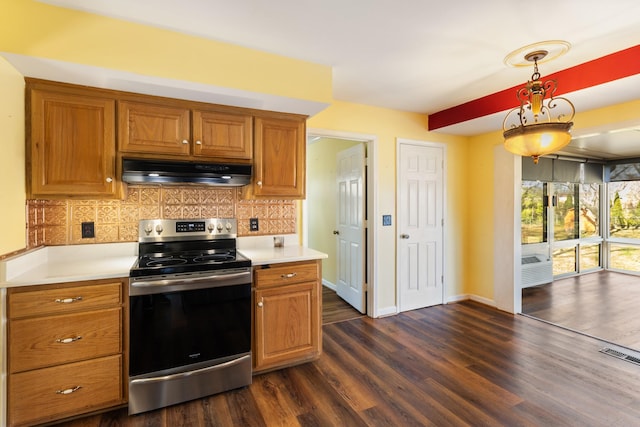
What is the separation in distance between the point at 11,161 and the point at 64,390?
141 cm

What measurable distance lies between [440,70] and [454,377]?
8.13ft

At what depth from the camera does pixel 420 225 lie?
391 cm

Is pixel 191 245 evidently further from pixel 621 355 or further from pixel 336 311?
pixel 621 355

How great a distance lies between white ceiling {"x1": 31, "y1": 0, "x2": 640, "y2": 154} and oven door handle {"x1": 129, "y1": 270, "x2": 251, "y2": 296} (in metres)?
1.63

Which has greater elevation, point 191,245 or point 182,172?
point 182,172

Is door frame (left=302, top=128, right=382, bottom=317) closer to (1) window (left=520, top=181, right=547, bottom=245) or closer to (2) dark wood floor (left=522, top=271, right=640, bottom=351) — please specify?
(2) dark wood floor (left=522, top=271, right=640, bottom=351)

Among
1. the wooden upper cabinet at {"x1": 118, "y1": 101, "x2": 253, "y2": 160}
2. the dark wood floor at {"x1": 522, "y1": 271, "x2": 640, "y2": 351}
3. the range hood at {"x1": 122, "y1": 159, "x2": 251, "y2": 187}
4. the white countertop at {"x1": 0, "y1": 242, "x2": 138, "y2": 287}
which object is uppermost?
the wooden upper cabinet at {"x1": 118, "y1": 101, "x2": 253, "y2": 160}

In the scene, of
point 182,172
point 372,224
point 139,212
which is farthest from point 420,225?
point 139,212

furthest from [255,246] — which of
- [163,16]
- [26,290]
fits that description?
[163,16]

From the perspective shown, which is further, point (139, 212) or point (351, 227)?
point (351, 227)

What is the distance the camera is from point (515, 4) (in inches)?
70.1

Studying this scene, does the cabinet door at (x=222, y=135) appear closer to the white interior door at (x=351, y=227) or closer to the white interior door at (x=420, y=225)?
the white interior door at (x=351, y=227)

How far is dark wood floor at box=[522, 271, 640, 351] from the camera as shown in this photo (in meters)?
3.26

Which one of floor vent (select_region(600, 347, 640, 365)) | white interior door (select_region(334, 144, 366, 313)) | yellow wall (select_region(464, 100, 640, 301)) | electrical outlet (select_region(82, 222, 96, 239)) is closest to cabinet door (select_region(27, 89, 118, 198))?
electrical outlet (select_region(82, 222, 96, 239))
